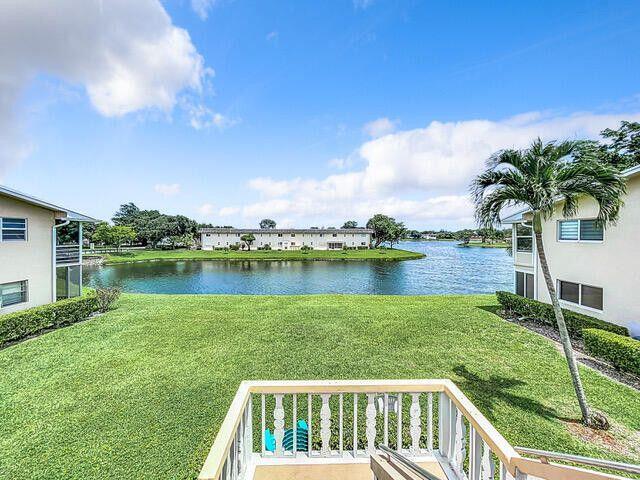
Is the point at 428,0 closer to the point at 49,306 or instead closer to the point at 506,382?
the point at 506,382

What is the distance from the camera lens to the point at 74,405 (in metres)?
4.70

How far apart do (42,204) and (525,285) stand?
56.1 feet

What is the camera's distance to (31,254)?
9.52m

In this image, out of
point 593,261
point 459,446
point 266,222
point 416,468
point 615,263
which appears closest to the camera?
point 416,468

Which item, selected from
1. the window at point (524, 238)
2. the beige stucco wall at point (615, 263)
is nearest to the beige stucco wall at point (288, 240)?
the window at point (524, 238)

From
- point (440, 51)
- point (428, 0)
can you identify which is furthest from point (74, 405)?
point (440, 51)

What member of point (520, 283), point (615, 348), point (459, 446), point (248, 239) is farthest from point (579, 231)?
point (248, 239)

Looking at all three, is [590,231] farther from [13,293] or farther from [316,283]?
[316,283]

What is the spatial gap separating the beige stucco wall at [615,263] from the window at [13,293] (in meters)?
16.7

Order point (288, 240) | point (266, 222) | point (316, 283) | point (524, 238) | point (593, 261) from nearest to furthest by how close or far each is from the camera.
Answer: point (593, 261) < point (524, 238) < point (316, 283) < point (288, 240) < point (266, 222)

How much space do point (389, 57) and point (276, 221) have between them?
9059cm

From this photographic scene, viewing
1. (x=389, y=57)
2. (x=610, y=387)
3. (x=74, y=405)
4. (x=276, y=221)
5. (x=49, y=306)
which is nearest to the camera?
(x=74, y=405)

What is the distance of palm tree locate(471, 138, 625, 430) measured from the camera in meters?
4.32

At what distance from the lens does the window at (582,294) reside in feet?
25.9
